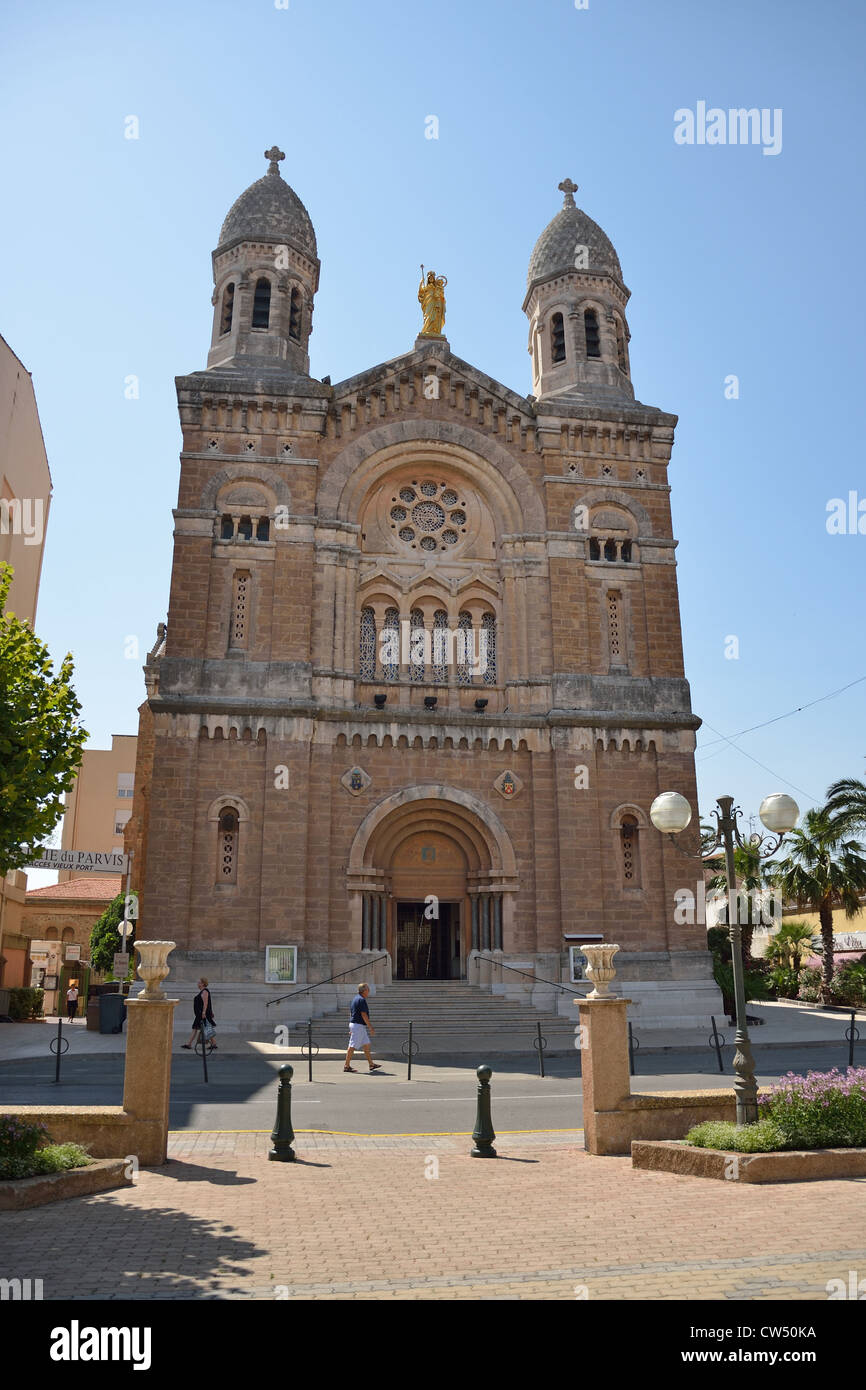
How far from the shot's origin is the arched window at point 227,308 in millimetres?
33469

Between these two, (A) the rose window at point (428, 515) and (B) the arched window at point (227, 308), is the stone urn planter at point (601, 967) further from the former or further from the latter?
(B) the arched window at point (227, 308)

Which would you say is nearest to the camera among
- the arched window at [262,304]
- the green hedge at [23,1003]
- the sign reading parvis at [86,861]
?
the arched window at [262,304]

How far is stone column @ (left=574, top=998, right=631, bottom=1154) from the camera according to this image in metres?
11.6

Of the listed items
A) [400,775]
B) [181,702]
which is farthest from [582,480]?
[181,702]

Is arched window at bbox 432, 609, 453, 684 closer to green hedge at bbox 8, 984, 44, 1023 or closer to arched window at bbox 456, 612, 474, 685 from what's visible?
arched window at bbox 456, 612, 474, 685

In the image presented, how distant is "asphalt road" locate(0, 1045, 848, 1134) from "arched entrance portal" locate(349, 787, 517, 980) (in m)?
6.74

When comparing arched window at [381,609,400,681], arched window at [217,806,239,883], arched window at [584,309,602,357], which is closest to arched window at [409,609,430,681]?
arched window at [381,609,400,681]

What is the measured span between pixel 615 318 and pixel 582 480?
7.73 m

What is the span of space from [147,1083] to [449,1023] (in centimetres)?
1506

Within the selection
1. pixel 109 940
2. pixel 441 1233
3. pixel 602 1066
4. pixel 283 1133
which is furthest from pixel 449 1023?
pixel 441 1233

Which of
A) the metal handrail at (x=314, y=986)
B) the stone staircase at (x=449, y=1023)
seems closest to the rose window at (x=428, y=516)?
the metal handrail at (x=314, y=986)

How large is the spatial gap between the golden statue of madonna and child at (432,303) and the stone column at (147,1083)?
1058 inches
